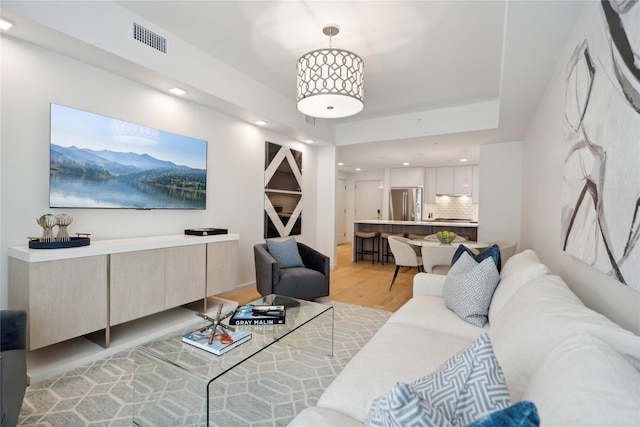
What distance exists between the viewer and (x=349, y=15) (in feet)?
8.30

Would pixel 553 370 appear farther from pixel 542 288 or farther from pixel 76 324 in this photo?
pixel 76 324

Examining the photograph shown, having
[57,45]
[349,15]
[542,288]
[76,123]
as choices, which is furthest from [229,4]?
[542,288]

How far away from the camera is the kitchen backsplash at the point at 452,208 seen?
859 centimetres

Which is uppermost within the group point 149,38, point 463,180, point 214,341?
Answer: point 149,38

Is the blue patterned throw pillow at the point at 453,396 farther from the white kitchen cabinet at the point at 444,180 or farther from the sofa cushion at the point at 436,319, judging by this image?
the white kitchen cabinet at the point at 444,180

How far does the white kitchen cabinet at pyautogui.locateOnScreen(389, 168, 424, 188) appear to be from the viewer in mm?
8773

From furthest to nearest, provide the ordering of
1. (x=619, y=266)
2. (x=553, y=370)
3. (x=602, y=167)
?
1. (x=602, y=167)
2. (x=619, y=266)
3. (x=553, y=370)

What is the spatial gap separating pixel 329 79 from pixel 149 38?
5.44ft

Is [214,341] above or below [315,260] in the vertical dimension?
below

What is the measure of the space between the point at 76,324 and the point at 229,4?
270 centimetres

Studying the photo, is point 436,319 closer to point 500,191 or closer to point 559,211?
point 559,211

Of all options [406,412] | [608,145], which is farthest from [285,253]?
[406,412]

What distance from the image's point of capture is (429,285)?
2.63 meters

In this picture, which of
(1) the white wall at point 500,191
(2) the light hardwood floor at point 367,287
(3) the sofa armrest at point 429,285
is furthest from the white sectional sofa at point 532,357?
(1) the white wall at point 500,191
